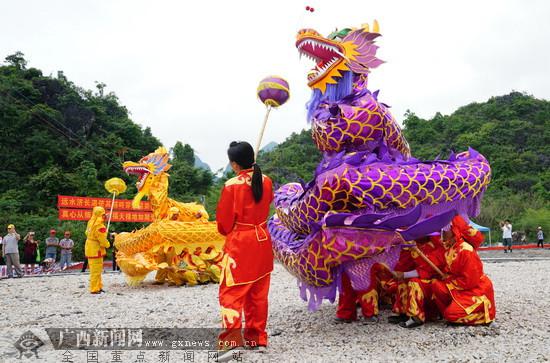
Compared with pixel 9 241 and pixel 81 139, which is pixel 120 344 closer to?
pixel 9 241

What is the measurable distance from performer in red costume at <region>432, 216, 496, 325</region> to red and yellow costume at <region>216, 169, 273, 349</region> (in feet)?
6.27

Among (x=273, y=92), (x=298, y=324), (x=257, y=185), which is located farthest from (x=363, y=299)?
(x=273, y=92)

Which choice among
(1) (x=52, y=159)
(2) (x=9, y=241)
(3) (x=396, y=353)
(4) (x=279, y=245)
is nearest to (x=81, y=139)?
(1) (x=52, y=159)

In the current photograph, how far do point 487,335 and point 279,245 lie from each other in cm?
229

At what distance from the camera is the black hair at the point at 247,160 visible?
154 inches

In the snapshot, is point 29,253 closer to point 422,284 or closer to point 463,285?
point 422,284

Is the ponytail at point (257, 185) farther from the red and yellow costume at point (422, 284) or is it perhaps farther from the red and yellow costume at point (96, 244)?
the red and yellow costume at point (96, 244)

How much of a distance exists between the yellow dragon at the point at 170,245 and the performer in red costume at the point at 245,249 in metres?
5.18

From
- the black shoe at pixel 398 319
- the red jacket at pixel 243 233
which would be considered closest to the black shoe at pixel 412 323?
the black shoe at pixel 398 319

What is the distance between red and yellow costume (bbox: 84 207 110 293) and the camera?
8375mm

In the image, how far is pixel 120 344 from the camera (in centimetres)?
440

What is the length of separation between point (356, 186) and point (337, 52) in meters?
1.62

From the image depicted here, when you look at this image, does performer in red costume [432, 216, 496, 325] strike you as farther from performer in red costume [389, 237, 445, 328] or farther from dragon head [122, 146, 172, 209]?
dragon head [122, 146, 172, 209]

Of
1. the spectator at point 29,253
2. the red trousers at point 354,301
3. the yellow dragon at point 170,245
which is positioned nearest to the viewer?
the red trousers at point 354,301
